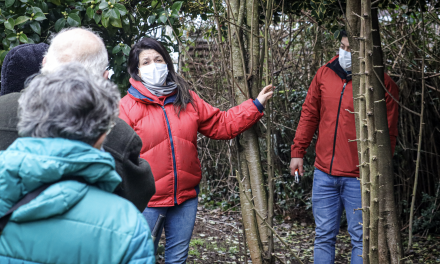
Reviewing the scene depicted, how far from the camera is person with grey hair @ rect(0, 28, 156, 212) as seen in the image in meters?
1.46

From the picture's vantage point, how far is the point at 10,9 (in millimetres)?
2777

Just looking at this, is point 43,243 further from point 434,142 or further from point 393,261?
point 434,142

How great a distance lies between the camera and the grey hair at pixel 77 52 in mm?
1518

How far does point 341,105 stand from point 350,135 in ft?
0.74

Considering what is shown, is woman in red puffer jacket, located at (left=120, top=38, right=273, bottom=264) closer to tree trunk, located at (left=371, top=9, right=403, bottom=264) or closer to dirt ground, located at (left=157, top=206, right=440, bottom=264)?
tree trunk, located at (left=371, top=9, right=403, bottom=264)

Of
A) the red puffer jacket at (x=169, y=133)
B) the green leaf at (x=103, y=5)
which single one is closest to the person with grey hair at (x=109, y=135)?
the red puffer jacket at (x=169, y=133)

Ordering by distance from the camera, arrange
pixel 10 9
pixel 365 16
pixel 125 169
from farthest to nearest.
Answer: pixel 10 9 → pixel 365 16 → pixel 125 169

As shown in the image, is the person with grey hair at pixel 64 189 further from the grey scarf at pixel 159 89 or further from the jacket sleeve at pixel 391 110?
the jacket sleeve at pixel 391 110

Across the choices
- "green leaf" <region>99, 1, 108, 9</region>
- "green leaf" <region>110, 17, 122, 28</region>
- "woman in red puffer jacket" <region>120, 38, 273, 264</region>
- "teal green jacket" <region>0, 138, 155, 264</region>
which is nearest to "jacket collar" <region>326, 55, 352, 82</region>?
"woman in red puffer jacket" <region>120, 38, 273, 264</region>

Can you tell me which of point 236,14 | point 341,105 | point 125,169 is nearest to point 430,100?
point 341,105

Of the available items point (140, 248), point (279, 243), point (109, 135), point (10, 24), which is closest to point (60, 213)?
point (140, 248)

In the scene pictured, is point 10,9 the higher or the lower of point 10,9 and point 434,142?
the higher

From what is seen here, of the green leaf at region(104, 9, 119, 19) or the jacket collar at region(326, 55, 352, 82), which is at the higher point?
the green leaf at region(104, 9, 119, 19)

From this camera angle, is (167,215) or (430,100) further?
(430,100)
